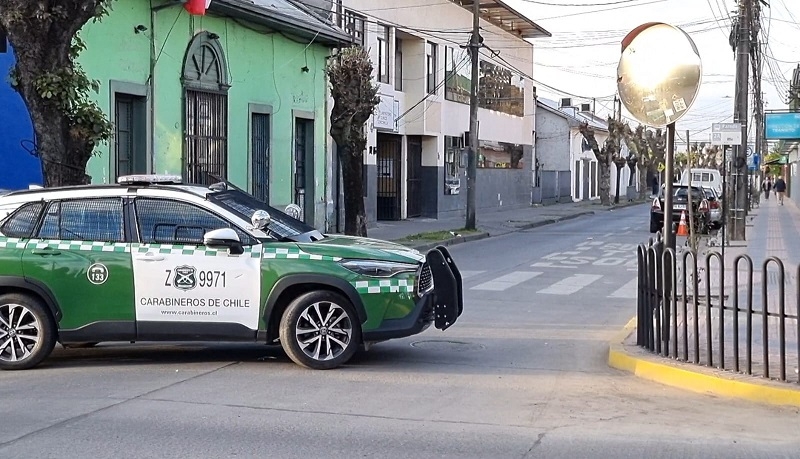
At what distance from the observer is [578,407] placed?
8.04 metres

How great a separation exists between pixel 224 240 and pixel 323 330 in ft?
4.02

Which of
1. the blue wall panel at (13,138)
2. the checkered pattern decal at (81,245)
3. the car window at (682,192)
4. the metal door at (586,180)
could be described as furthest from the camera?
the metal door at (586,180)

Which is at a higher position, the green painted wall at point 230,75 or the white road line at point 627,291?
the green painted wall at point 230,75

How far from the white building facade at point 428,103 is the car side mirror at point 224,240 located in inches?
745

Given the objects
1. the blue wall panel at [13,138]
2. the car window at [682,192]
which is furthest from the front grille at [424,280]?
the car window at [682,192]

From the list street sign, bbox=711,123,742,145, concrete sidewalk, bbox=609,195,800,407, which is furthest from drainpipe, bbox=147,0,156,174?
street sign, bbox=711,123,742,145

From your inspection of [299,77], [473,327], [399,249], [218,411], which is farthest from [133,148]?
[218,411]

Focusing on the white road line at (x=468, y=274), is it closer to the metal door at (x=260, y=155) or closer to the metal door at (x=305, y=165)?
the metal door at (x=260, y=155)

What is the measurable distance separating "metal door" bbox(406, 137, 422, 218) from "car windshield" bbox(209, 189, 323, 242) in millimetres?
27060

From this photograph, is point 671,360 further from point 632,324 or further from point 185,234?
point 185,234

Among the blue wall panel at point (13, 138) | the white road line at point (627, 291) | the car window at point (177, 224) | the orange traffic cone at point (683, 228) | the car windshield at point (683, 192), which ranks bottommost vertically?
the white road line at point (627, 291)

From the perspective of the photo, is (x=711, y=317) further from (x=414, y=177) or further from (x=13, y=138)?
(x=414, y=177)

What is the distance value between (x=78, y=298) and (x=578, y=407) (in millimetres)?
4624

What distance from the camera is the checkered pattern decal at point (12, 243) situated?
30.5ft
